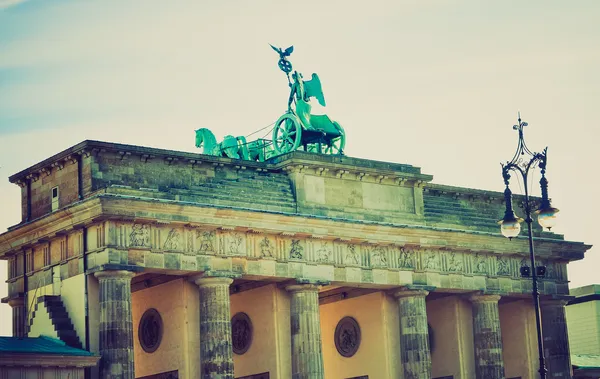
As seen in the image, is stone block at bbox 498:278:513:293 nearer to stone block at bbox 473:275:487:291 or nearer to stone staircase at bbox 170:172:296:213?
stone block at bbox 473:275:487:291

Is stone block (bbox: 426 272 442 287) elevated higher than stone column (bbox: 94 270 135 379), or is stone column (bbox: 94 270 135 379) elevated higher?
stone block (bbox: 426 272 442 287)

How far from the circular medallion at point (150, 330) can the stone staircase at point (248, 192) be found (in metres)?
5.56

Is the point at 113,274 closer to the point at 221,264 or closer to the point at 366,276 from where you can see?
the point at 221,264

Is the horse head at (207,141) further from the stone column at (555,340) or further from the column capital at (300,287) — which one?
the stone column at (555,340)

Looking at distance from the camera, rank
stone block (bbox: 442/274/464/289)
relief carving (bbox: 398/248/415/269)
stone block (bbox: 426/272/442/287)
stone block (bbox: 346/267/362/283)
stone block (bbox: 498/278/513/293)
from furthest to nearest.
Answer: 1. stone block (bbox: 498/278/513/293)
2. stone block (bbox: 442/274/464/289)
3. stone block (bbox: 426/272/442/287)
4. relief carving (bbox: 398/248/415/269)
5. stone block (bbox: 346/267/362/283)

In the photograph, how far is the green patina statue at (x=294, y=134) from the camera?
6156 cm

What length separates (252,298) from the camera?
196ft

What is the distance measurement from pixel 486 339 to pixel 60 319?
22126 mm

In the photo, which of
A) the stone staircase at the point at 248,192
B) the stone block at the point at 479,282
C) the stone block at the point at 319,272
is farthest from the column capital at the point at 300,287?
the stone block at the point at 479,282

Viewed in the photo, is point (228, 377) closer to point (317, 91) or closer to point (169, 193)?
point (169, 193)

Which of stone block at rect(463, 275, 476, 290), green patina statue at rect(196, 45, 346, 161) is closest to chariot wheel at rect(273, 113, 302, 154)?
green patina statue at rect(196, 45, 346, 161)

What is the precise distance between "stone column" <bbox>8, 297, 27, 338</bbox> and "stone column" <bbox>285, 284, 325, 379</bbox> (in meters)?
11.4

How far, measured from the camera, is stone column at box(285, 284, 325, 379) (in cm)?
5744

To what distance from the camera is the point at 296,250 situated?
2277 inches
